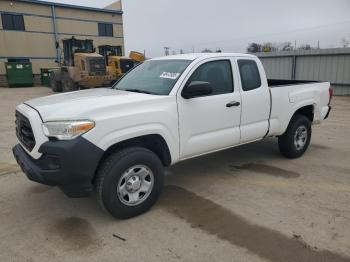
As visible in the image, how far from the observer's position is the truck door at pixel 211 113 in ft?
13.4

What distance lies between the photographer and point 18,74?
83.0 ft

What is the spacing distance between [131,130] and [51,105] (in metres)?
0.95

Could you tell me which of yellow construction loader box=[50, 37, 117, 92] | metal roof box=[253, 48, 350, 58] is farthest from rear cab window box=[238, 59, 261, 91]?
yellow construction loader box=[50, 37, 117, 92]

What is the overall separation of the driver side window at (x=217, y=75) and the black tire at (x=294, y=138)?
67.5 inches

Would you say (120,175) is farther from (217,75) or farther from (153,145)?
(217,75)

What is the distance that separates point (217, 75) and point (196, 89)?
0.79 metres

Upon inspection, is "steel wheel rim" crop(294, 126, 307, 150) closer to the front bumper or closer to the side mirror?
the side mirror

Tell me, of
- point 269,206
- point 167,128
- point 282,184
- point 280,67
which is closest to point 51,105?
point 167,128

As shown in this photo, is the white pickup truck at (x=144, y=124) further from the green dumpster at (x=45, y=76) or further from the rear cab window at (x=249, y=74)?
the green dumpster at (x=45, y=76)

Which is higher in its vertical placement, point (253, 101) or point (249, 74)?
point (249, 74)

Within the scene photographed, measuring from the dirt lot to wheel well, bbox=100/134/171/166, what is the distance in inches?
24.7

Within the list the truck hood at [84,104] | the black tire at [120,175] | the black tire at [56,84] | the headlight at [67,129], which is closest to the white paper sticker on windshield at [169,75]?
the truck hood at [84,104]

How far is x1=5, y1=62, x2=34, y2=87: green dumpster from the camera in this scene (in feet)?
81.9

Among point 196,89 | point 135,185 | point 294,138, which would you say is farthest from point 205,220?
point 294,138
